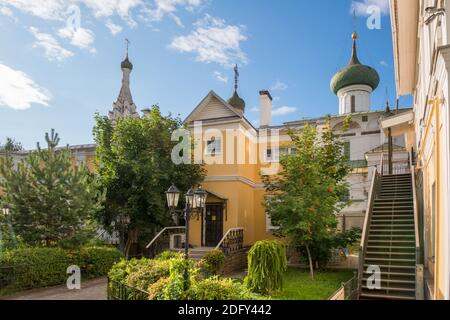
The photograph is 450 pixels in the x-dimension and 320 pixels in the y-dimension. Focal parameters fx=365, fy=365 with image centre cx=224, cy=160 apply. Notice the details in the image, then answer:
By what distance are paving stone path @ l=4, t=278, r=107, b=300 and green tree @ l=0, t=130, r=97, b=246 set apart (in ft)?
6.28

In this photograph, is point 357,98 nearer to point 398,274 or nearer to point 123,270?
point 398,274

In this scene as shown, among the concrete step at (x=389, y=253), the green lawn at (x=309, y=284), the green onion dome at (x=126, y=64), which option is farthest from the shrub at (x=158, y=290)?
the green onion dome at (x=126, y=64)

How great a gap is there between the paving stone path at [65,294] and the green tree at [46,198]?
191 cm

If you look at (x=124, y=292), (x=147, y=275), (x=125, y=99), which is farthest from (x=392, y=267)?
(x=125, y=99)

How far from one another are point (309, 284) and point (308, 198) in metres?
2.81

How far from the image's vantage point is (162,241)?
16578mm

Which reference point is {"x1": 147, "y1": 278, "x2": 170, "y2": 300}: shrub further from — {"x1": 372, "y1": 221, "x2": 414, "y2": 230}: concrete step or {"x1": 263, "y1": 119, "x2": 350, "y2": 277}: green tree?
{"x1": 372, "y1": 221, "x2": 414, "y2": 230}: concrete step

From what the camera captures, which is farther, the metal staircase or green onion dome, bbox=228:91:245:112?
green onion dome, bbox=228:91:245:112

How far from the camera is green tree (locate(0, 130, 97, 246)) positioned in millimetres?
13062

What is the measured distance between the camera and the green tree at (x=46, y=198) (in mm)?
13062

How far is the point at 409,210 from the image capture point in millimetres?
12453

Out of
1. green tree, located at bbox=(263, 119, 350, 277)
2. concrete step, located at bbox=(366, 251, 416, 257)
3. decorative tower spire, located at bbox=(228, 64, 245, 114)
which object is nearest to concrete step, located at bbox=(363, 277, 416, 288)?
concrete step, located at bbox=(366, 251, 416, 257)

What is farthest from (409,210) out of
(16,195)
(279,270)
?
(16,195)
